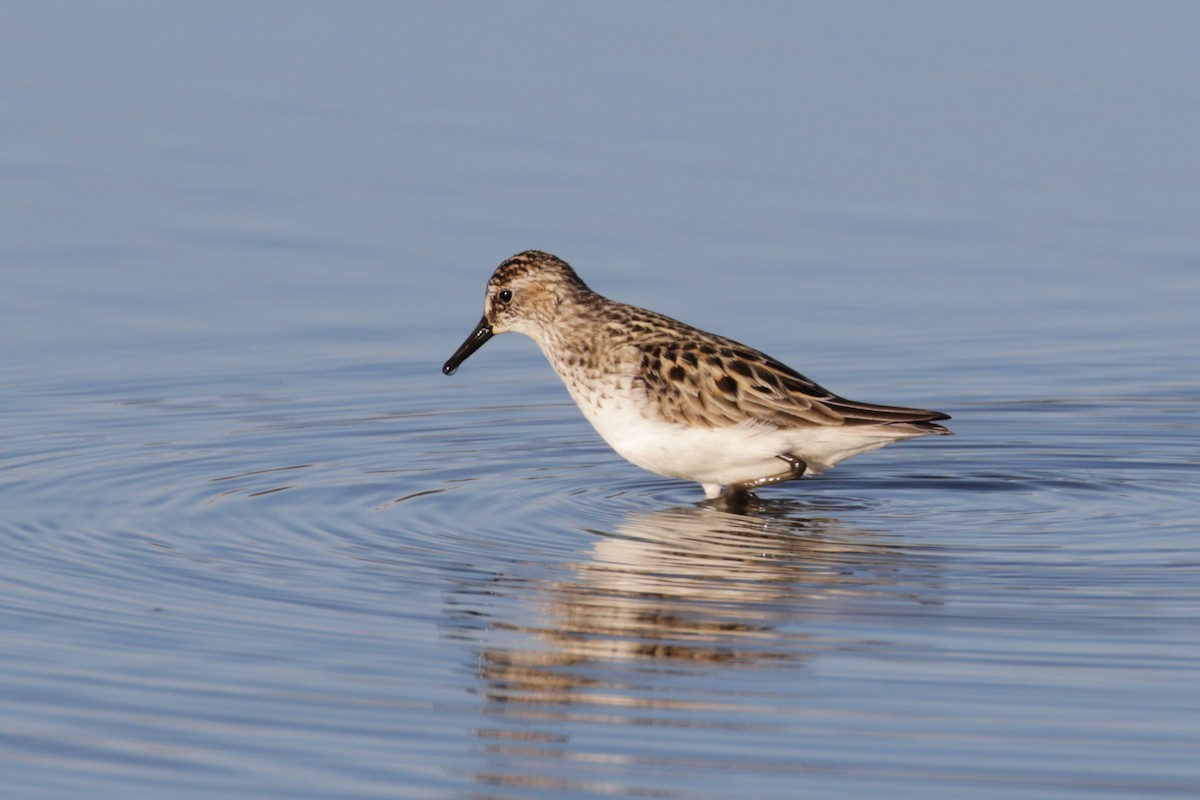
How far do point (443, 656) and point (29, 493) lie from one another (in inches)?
162

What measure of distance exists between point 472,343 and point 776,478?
2.23m

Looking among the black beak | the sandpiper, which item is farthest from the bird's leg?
the black beak

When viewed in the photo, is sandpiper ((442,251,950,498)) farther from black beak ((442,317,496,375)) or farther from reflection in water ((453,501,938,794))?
black beak ((442,317,496,375))

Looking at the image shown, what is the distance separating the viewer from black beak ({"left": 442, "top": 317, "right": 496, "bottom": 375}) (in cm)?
1448

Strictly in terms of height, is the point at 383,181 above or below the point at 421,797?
above

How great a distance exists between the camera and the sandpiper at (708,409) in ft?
42.7

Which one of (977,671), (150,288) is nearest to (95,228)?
(150,288)

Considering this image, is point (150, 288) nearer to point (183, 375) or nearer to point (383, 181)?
point (183, 375)

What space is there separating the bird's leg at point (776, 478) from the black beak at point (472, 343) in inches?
73.7

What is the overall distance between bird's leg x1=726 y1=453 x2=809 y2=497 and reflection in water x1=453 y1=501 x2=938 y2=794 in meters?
0.35

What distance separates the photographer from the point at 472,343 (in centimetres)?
1459

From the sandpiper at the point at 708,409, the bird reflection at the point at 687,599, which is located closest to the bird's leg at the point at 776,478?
the sandpiper at the point at 708,409

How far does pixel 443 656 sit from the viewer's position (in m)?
9.98

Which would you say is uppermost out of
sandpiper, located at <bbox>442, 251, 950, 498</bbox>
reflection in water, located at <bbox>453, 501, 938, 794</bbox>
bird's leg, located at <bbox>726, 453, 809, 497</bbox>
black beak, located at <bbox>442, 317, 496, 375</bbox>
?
black beak, located at <bbox>442, 317, 496, 375</bbox>
